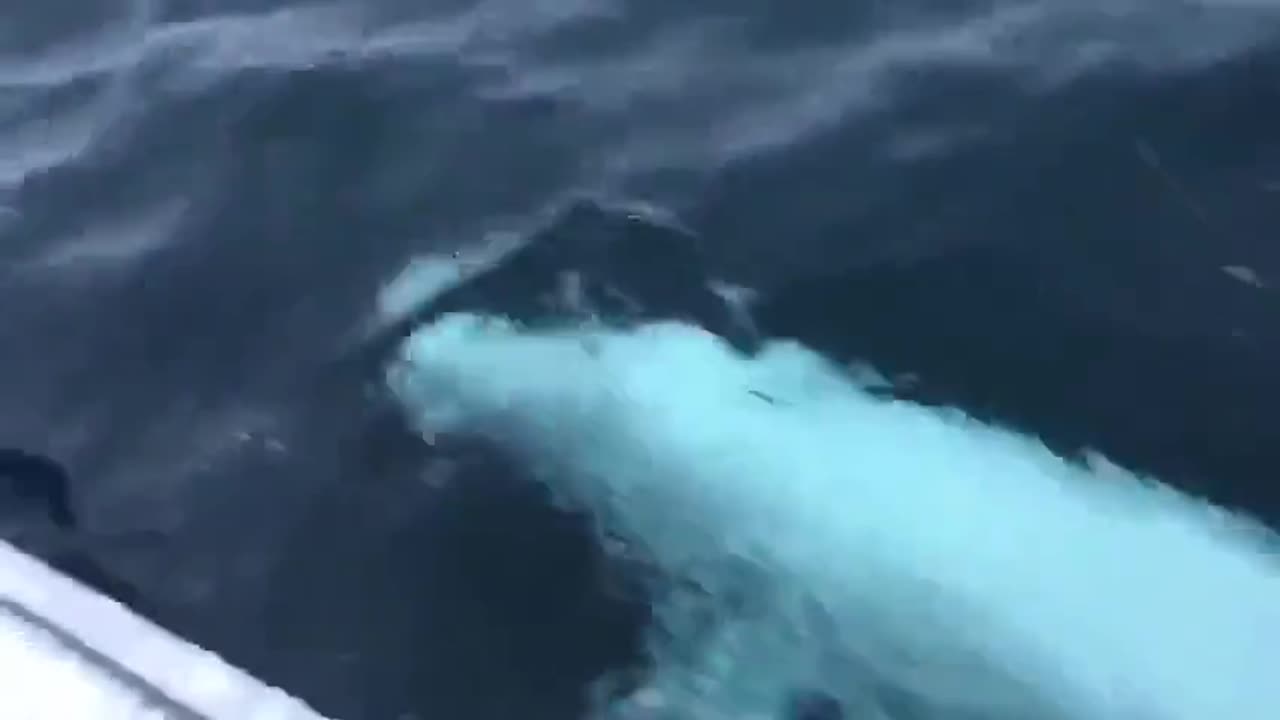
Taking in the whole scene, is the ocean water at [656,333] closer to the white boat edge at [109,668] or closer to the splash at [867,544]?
the splash at [867,544]

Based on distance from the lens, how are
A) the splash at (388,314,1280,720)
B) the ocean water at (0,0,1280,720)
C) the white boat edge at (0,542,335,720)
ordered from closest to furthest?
the white boat edge at (0,542,335,720) < the splash at (388,314,1280,720) < the ocean water at (0,0,1280,720)

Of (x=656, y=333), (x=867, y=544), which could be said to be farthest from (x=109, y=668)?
(x=656, y=333)

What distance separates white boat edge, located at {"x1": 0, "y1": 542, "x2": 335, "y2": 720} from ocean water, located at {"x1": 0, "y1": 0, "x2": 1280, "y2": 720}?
6.58ft

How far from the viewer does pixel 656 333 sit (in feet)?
32.1

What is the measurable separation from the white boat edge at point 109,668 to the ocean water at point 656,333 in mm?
2004

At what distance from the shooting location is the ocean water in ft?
25.7

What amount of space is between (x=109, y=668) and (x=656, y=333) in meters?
4.87

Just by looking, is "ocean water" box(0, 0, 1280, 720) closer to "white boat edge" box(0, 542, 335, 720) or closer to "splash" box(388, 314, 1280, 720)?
"splash" box(388, 314, 1280, 720)

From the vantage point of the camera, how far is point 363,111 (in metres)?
12.4

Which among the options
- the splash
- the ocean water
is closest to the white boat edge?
the ocean water

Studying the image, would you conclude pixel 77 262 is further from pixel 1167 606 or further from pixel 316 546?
pixel 1167 606

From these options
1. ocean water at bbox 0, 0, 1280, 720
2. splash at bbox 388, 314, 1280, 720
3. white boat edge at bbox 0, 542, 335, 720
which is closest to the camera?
white boat edge at bbox 0, 542, 335, 720

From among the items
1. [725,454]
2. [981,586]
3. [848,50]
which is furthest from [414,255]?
[981,586]

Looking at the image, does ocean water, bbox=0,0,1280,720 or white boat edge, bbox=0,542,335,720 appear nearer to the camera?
white boat edge, bbox=0,542,335,720
